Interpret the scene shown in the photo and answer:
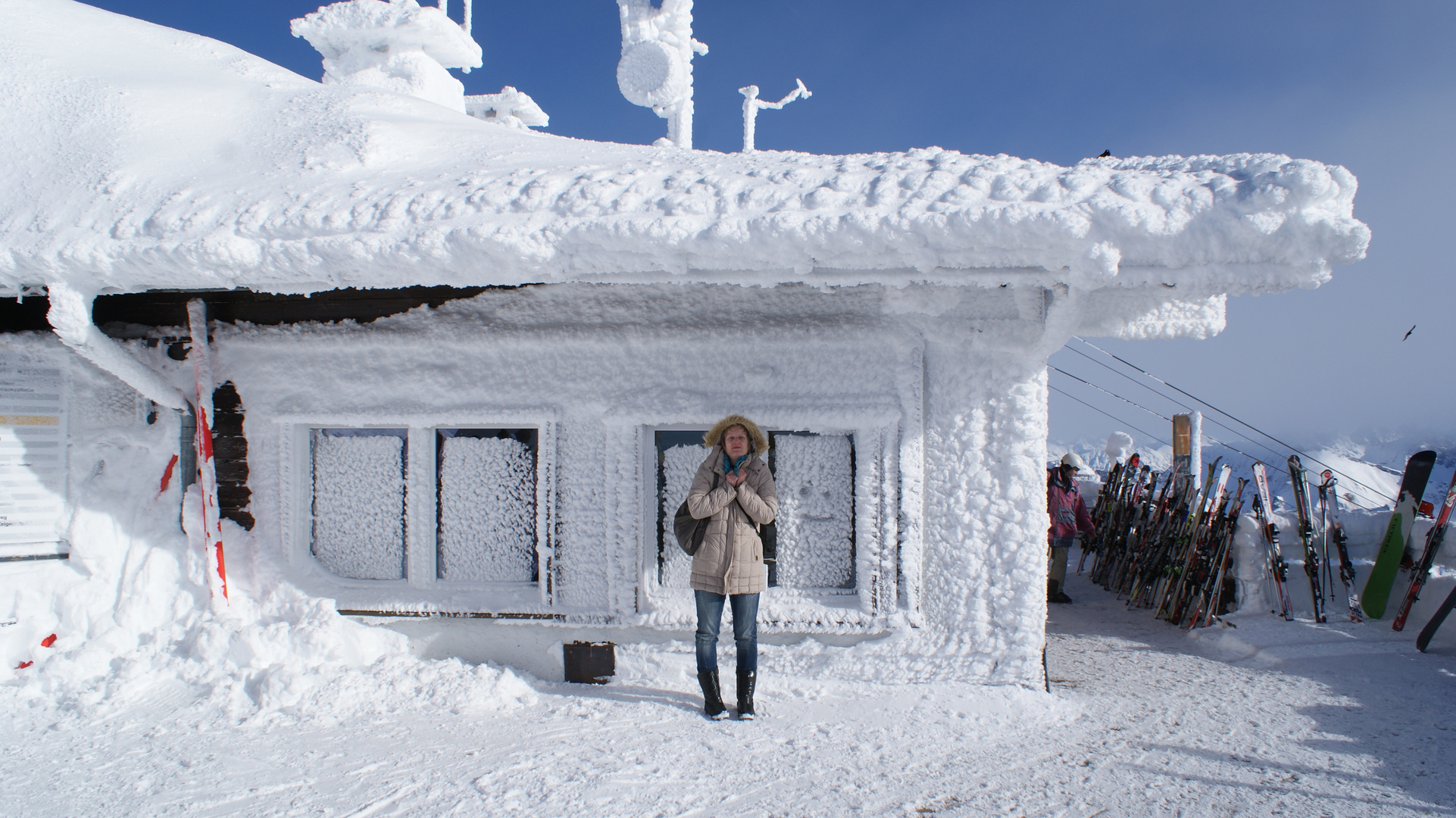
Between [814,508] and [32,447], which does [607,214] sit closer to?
[814,508]

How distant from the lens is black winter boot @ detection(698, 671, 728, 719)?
3.65 m

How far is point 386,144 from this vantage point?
14.8ft

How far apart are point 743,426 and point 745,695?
1.37 metres

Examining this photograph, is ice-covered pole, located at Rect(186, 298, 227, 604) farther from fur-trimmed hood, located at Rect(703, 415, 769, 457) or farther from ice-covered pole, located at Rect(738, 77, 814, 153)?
ice-covered pole, located at Rect(738, 77, 814, 153)

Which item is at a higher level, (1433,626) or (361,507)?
(361,507)

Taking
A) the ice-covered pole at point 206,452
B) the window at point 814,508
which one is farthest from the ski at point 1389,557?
the ice-covered pole at point 206,452

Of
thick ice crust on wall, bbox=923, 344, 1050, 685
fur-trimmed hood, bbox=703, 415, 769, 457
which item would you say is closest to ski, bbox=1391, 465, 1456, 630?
thick ice crust on wall, bbox=923, 344, 1050, 685

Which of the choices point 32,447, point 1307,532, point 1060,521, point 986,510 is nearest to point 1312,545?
point 1307,532

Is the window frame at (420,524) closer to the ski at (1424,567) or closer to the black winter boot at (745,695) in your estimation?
the black winter boot at (745,695)

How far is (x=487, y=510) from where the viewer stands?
4.59 meters

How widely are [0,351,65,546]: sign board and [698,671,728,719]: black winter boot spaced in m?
4.14

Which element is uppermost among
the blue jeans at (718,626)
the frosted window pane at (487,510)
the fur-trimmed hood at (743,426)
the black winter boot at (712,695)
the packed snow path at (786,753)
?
the fur-trimmed hood at (743,426)

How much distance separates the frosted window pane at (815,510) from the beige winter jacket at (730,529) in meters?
0.71

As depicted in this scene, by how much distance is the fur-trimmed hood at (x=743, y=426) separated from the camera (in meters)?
3.71
